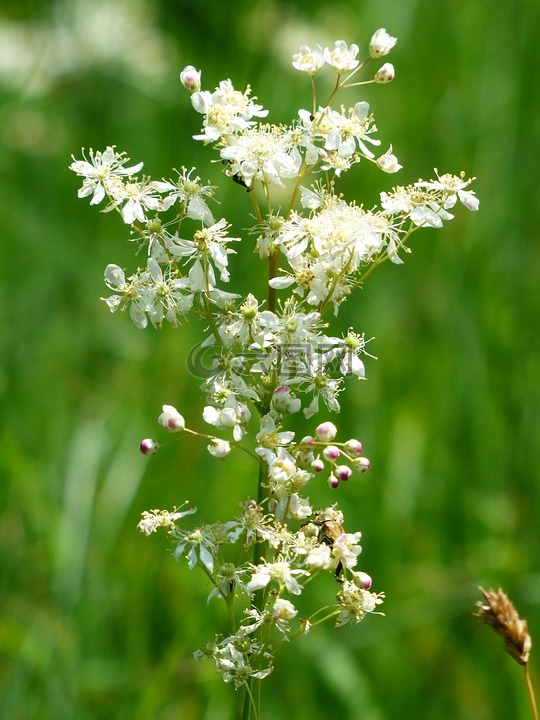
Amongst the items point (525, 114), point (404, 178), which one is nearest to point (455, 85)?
point (404, 178)

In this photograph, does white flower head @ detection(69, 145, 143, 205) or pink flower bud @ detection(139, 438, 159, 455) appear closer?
pink flower bud @ detection(139, 438, 159, 455)

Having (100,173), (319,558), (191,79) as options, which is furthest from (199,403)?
(319,558)

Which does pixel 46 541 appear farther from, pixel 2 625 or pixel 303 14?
pixel 303 14

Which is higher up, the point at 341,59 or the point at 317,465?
the point at 341,59

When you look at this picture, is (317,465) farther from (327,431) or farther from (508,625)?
(508,625)

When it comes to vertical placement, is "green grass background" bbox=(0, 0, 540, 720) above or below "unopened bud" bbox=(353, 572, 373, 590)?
above

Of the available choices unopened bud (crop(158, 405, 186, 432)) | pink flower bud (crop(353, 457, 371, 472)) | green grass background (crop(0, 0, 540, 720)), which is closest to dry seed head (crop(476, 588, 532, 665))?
pink flower bud (crop(353, 457, 371, 472))

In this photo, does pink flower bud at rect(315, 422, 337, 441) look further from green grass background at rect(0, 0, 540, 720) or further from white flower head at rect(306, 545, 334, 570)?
green grass background at rect(0, 0, 540, 720)
